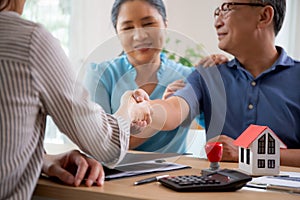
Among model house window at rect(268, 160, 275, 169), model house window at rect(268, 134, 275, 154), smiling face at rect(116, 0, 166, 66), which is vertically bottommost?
model house window at rect(268, 160, 275, 169)

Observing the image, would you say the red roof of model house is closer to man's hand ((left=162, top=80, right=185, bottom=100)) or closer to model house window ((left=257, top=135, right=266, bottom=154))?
model house window ((left=257, top=135, right=266, bottom=154))

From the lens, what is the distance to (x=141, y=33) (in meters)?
1.24

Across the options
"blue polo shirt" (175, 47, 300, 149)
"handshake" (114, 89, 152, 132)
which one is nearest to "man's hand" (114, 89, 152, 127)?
"handshake" (114, 89, 152, 132)

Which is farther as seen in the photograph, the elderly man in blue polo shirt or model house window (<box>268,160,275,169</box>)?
the elderly man in blue polo shirt

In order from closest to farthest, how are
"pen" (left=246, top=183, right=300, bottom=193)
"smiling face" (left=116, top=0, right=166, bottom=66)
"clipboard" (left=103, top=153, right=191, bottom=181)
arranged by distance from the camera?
"pen" (left=246, top=183, right=300, bottom=193) < "clipboard" (left=103, top=153, right=191, bottom=181) < "smiling face" (left=116, top=0, right=166, bottom=66)

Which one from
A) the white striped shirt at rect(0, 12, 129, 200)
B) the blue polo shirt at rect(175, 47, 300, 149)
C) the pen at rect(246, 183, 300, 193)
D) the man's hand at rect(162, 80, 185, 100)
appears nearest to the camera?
the white striped shirt at rect(0, 12, 129, 200)

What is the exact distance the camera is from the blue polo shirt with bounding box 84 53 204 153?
109cm

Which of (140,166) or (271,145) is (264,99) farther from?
(140,166)

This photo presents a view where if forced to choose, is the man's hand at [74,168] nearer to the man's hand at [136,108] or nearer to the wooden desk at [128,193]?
the wooden desk at [128,193]

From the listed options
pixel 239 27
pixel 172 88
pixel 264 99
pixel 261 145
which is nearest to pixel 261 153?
pixel 261 145

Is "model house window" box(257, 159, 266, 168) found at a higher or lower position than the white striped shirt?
lower

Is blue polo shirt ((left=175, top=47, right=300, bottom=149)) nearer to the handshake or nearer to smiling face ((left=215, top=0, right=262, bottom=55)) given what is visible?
smiling face ((left=215, top=0, right=262, bottom=55))

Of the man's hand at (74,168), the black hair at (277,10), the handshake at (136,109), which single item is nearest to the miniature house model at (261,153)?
the handshake at (136,109)

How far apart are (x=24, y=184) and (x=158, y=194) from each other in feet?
0.81
